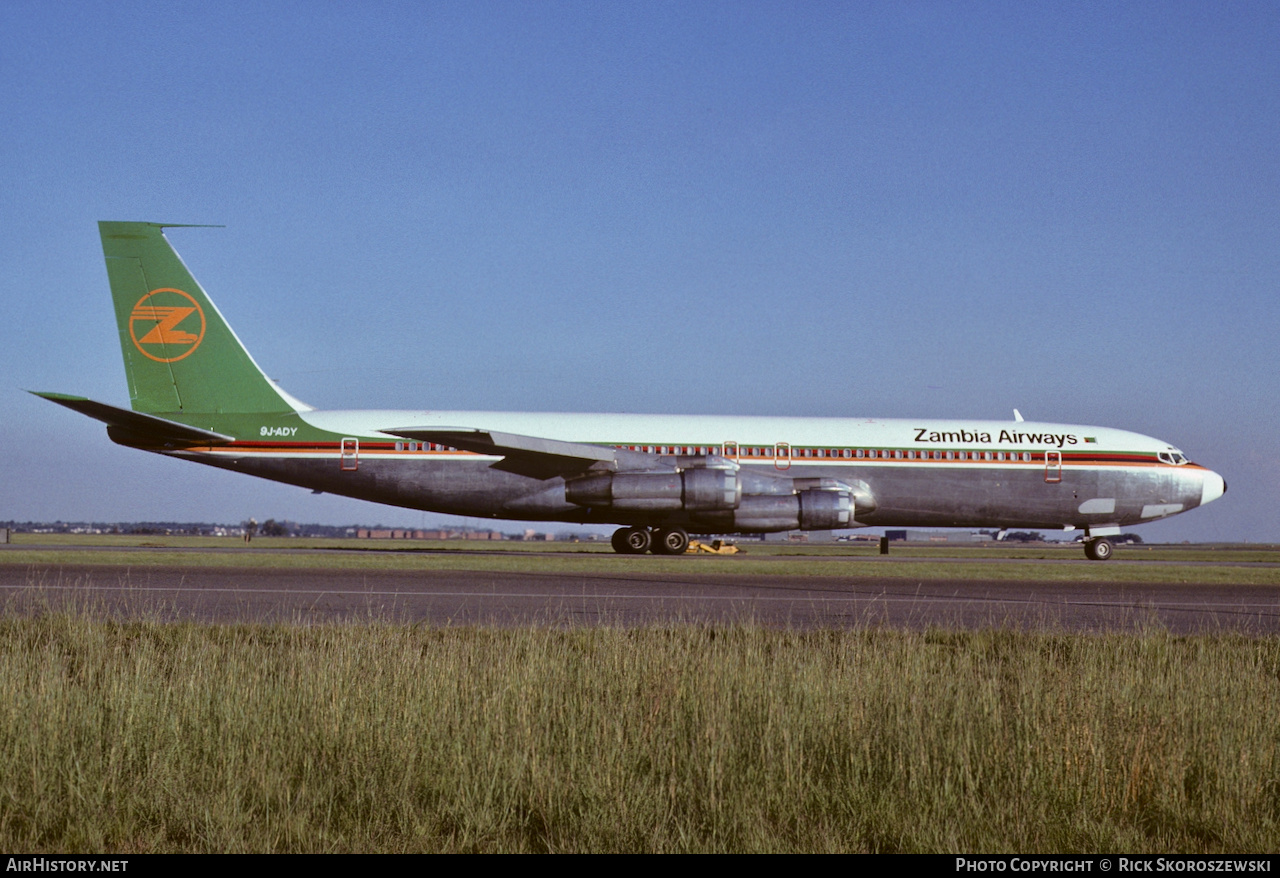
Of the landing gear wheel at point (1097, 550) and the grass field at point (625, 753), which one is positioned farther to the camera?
the landing gear wheel at point (1097, 550)

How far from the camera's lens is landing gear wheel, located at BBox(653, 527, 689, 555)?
32531 millimetres

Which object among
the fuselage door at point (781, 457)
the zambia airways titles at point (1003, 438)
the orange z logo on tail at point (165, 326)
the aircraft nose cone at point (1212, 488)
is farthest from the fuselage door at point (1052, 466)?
the orange z logo on tail at point (165, 326)

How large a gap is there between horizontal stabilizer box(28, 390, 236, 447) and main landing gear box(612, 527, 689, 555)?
40.7 ft

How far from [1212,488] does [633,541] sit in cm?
2053

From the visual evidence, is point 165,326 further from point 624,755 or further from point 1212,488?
point 1212,488

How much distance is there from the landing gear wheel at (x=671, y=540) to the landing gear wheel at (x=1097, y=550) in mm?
14558

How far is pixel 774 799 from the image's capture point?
5410mm

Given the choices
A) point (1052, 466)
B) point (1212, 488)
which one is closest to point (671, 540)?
point (1052, 466)

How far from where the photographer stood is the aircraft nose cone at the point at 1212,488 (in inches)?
1414

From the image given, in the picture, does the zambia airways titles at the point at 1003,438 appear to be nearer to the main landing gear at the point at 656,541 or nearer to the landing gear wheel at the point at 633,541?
the main landing gear at the point at 656,541

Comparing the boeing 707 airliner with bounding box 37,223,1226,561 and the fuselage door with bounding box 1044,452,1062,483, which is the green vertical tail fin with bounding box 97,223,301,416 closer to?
the boeing 707 airliner with bounding box 37,223,1226,561

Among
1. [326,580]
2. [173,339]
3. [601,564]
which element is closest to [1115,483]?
[601,564]

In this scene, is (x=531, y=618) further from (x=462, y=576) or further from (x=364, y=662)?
(x=462, y=576)

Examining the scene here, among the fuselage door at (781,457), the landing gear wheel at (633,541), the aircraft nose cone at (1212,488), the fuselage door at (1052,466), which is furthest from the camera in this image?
the aircraft nose cone at (1212,488)
